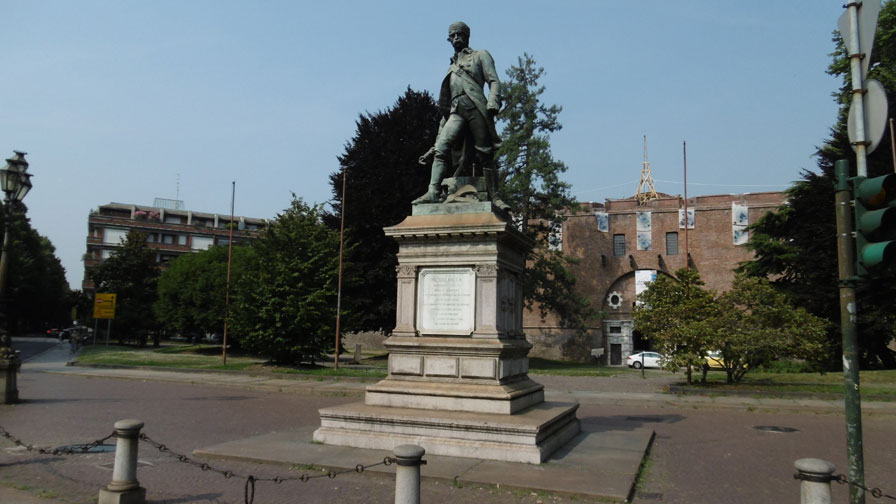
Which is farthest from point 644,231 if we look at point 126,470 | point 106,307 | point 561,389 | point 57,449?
point 126,470

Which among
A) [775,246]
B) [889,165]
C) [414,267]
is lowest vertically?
[414,267]

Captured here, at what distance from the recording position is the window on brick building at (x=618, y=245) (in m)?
50.1

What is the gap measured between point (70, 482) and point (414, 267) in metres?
5.01

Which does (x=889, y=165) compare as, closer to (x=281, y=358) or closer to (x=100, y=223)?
(x=281, y=358)

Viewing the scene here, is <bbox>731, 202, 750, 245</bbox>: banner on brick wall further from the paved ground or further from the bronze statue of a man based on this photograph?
the bronze statue of a man

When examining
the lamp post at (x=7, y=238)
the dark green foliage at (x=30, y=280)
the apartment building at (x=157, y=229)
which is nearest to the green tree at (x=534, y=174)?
the lamp post at (x=7, y=238)

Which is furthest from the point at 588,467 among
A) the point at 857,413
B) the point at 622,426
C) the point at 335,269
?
the point at 335,269

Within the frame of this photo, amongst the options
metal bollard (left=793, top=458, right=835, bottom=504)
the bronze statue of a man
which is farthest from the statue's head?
metal bollard (left=793, top=458, right=835, bottom=504)

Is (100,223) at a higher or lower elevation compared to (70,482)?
higher

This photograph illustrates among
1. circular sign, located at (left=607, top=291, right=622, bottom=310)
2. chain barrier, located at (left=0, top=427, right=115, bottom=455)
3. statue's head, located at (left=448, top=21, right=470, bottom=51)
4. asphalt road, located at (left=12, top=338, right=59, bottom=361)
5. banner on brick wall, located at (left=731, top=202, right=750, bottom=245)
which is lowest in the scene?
asphalt road, located at (left=12, top=338, right=59, bottom=361)

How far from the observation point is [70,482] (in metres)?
6.72

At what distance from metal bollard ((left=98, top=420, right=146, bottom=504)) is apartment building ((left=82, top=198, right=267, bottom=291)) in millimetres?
82166

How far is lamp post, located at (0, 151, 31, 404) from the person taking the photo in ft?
44.3

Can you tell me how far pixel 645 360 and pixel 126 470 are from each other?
136 ft
